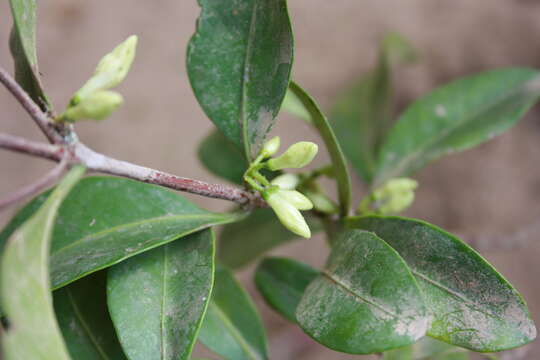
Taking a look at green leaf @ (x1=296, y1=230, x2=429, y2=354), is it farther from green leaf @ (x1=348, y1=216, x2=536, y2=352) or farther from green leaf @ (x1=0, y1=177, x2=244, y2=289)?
green leaf @ (x1=0, y1=177, x2=244, y2=289)

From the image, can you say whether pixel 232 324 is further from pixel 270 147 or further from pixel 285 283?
pixel 270 147

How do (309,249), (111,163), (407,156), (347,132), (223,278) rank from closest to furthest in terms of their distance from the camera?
(111,163), (223,278), (407,156), (347,132), (309,249)

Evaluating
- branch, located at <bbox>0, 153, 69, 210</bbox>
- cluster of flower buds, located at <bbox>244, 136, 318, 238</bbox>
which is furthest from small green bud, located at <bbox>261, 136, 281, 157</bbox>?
branch, located at <bbox>0, 153, 69, 210</bbox>

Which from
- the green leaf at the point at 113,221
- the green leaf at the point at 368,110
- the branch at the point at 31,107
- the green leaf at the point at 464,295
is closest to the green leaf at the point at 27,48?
the branch at the point at 31,107

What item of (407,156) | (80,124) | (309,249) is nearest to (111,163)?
(407,156)

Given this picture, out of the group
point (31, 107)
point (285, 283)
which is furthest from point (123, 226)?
point (285, 283)

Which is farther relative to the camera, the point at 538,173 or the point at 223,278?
the point at 538,173

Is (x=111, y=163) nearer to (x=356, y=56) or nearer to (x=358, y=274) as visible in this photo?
(x=358, y=274)
